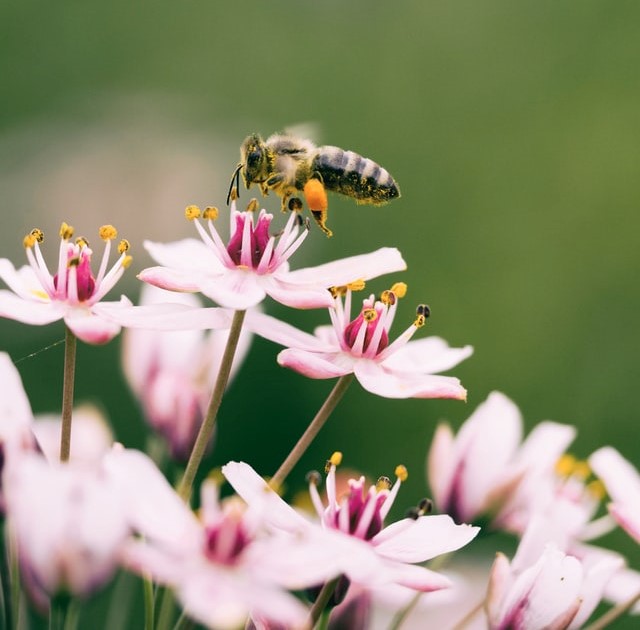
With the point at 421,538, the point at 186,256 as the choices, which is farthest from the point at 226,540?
the point at 186,256

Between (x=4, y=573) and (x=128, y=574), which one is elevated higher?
(x=4, y=573)

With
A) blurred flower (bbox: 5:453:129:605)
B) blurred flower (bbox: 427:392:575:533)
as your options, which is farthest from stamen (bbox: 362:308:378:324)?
blurred flower (bbox: 5:453:129:605)

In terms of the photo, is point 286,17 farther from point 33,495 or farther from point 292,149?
point 33,495

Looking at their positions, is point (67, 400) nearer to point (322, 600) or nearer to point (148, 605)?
point (148, 605)

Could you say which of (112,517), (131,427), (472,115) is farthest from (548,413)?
(112,517)

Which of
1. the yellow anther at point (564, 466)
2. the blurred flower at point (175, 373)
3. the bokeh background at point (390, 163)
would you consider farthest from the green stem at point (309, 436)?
the bokeh background at point (390, 163)

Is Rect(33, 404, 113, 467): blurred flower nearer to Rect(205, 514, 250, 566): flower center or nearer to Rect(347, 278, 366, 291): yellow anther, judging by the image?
Rect(347, 278, 366, 291): yellow anther

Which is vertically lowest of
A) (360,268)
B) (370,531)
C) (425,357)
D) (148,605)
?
(148,605)
